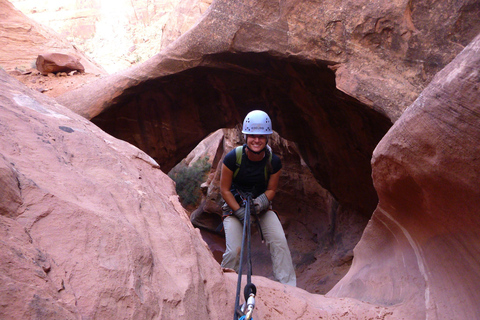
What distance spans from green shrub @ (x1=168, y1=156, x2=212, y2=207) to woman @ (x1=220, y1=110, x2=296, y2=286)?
8014mm

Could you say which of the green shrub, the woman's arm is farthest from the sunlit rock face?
the green shrub

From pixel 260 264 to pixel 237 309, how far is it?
23.4ft

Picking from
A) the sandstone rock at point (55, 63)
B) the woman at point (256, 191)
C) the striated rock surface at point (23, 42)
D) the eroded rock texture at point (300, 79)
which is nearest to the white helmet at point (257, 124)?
the woman at point (256, 191)

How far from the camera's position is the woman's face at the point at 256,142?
369 centimetres

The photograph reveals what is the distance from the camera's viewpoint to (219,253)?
9.66 m

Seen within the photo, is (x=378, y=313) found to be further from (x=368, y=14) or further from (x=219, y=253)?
(x=219, y=253)

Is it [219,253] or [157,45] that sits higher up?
[157,45]

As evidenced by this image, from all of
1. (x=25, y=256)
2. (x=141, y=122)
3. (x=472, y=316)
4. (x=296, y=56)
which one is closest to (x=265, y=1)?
(x=296, y=56)

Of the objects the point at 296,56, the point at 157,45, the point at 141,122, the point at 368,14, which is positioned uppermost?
the point at 157,45

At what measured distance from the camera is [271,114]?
6.86 metres

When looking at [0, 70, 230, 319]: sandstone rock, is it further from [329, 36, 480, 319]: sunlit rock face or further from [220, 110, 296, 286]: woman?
[329, 36, 480, 319]: sunlit rock face

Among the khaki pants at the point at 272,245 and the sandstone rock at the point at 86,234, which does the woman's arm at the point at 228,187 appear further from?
the sandstone rock at the point at 86,234

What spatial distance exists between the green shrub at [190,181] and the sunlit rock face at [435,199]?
350 inches

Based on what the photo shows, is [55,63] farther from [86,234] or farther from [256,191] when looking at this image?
[86,234]
